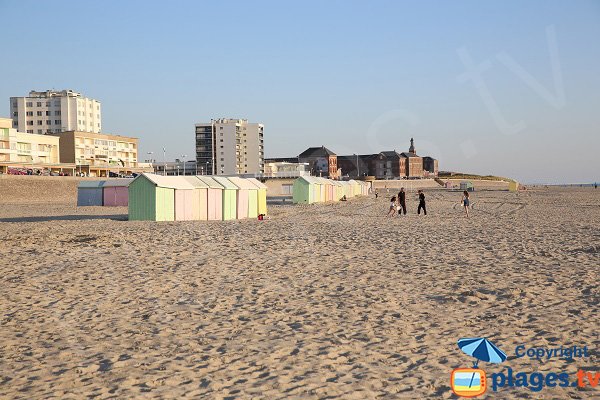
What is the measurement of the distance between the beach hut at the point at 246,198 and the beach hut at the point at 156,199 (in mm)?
4215

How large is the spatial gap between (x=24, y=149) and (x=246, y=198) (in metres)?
61.0

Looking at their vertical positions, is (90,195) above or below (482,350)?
above

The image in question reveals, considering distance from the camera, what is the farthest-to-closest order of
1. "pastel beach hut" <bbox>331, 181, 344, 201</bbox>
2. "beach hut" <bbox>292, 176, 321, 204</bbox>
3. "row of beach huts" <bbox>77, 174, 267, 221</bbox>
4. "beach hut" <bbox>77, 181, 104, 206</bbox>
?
"pastel beach hut" <bbox>331, 181, 344, 201</bbox> < "beach hut" <bbox>292, 176, 321, 204</bbox> < "beach hut" <bbox>77, 181, 104, 206</bbox> < "row of beach huts" <bbox>77, 174, 267, 221</bbox>

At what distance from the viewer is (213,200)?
2872cm

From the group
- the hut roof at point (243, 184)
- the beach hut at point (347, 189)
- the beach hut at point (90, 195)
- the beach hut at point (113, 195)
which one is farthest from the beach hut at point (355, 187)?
the hut roof at point (243, 184)

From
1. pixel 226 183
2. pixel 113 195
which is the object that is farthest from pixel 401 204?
pixel 113 195

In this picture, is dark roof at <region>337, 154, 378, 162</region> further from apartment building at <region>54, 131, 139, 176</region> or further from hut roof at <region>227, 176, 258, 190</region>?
hut roof at <region>227, 176, 258, 190</region>

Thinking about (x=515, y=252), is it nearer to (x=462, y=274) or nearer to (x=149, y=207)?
(x=462, y=274)

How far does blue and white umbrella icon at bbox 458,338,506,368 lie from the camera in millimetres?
6230

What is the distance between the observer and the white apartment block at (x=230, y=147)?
480 feet

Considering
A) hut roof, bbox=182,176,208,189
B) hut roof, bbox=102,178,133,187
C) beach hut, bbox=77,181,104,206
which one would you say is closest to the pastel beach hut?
hut roof, bbox=102,178,133,187

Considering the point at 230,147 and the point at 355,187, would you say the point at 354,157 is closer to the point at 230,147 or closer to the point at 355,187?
the point at 230,147

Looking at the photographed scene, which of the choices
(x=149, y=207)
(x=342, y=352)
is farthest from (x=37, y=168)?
(x=342, y=352)

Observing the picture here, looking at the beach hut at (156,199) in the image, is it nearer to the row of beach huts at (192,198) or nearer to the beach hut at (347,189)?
the row of beach huts at (192,198)
